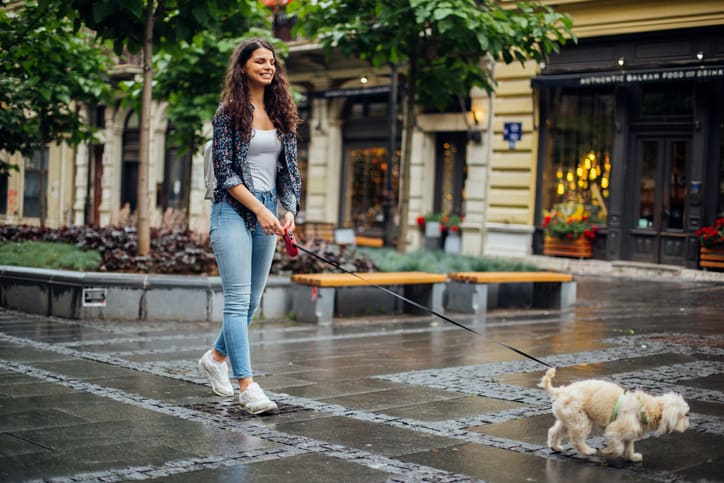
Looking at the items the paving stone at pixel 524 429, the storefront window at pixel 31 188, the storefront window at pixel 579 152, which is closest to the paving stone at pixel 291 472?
the paving stone at pixel 524 429

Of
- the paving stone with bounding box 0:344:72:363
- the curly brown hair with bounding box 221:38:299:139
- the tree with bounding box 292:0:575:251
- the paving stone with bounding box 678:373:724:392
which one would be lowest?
the paving stone with bounding box 0:344:72:363

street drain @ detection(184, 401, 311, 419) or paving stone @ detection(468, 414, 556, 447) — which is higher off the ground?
paving stone @ detection(468, 414, 556, 447)

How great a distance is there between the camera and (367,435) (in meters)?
4.88

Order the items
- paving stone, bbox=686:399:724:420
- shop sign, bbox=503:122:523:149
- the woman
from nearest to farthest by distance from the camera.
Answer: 1. the woman
2. paving stone, bbox=686:399:724:420
3. shop sign, bbox=503:122:523:149

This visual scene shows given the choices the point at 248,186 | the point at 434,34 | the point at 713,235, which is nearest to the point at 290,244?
the point at 248,186

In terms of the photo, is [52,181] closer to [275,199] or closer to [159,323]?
[159,323]

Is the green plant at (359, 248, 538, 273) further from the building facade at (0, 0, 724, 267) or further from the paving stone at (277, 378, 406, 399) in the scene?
the paving stone at (277, 378, 406, 399)

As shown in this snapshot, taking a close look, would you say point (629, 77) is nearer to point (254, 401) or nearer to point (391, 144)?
point (391, 144)

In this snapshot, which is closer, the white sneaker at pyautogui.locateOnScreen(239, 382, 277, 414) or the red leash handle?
the white sneaker at pyautogui.locateOnScreen(239, 382, 277, 414)

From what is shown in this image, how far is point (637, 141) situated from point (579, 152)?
162 centimetres

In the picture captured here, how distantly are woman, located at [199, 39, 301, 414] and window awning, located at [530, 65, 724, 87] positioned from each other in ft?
46.5

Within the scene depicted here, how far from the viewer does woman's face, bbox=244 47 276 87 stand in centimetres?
549

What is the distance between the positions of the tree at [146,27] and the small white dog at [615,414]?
719 cm

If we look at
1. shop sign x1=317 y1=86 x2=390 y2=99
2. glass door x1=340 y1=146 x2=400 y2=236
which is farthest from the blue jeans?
glass door x1=340 y1=146 x2=400 y2=236
